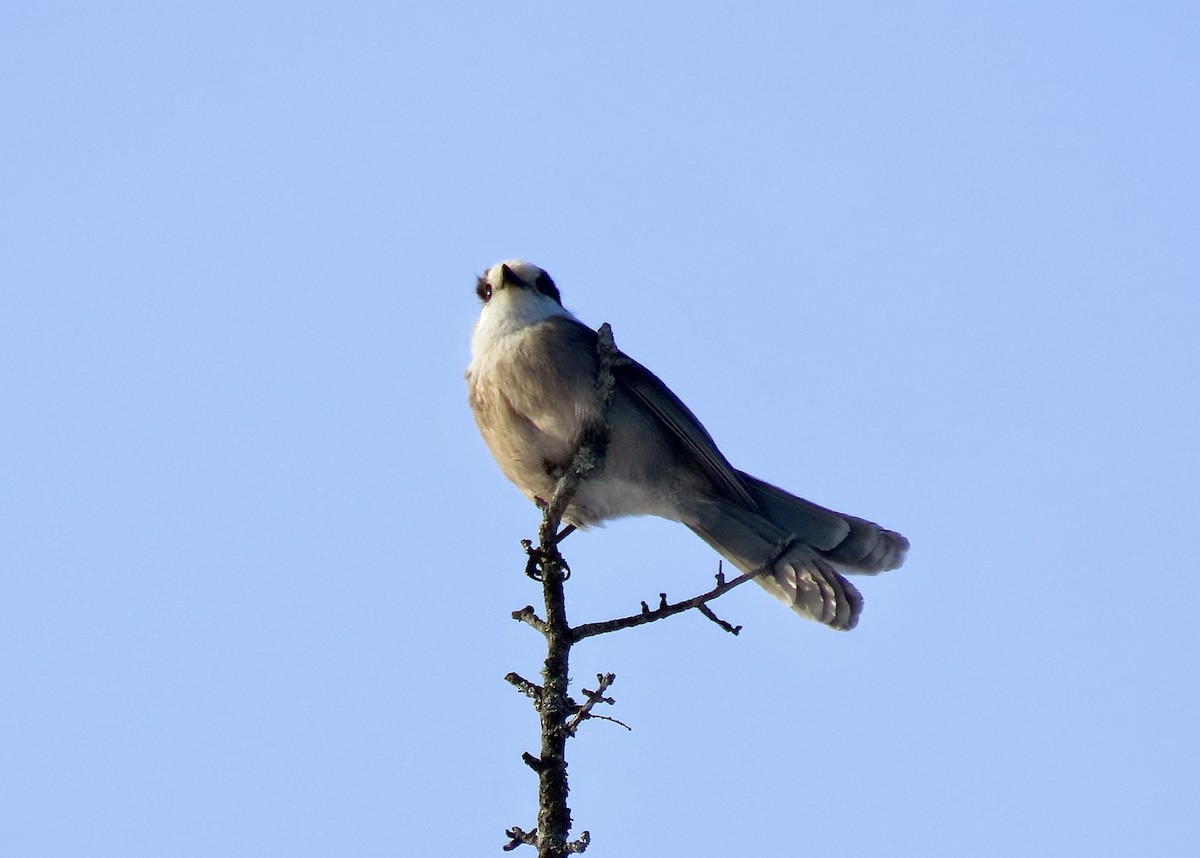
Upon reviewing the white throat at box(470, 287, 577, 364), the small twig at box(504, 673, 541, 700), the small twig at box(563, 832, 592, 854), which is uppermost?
the white throat at box(470, 287, 577, 364)

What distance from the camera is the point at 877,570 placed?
5.33 meters

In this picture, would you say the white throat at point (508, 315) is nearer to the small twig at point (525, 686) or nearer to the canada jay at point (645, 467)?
the canada jay at point (645, 467)

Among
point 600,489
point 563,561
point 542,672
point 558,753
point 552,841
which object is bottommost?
point 552,841

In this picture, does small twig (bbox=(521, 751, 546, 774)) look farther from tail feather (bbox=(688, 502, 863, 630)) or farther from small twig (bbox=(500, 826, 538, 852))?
tail feather (bbox=(688, 502, 863, 630))

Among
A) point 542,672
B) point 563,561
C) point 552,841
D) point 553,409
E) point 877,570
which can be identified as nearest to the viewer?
point 552,841

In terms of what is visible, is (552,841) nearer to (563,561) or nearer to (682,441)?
(563,561)

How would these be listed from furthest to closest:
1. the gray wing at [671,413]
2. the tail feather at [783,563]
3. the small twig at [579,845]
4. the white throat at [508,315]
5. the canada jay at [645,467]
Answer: the white throat at [508,315] < the gray wing at [671,413] < the tail feather at [783,563] < the canada jay at [645,467] < the small twig at [579,845]

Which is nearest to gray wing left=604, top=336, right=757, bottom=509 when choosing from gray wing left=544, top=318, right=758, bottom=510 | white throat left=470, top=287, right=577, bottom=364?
gray wing left=544, top=318, right=758, bottom=510

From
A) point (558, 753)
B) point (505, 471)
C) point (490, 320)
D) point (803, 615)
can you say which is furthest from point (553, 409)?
point (558, 753)

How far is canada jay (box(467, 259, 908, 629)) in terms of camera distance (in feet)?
16.6

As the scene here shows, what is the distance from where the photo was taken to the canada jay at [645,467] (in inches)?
199

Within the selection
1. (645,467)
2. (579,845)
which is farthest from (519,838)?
(645,467)

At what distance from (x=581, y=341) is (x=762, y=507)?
1019mm

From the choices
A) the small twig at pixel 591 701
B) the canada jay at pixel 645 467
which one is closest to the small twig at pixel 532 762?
the small twig at pixel 591 701
